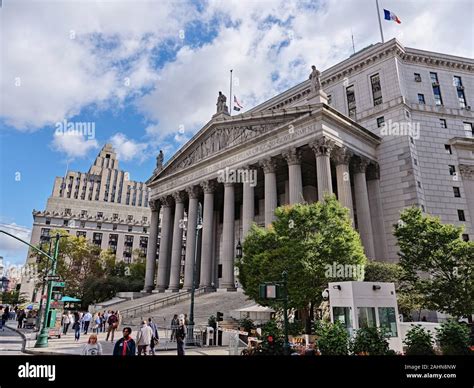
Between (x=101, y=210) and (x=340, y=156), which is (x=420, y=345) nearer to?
(x=340, y=156)

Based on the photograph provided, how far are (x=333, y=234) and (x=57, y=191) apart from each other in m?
112

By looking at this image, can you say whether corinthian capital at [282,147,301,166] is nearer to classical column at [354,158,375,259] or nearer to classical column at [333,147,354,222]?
classical column at [333,147,354,222]

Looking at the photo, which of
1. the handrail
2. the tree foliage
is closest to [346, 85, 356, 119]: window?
the tree foliage

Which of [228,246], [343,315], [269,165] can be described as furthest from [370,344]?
[228,246]

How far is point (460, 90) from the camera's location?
43.4 m

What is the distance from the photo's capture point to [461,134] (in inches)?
1597

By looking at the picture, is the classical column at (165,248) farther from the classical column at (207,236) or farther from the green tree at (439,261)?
the green tree at (439,261)

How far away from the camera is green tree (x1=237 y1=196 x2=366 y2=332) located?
2094 cm

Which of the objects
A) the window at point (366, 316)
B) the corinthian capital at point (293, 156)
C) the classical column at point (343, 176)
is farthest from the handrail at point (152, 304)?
the window at point (366, 316)

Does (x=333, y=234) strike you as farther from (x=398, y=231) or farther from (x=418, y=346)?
(x=418, y=346)

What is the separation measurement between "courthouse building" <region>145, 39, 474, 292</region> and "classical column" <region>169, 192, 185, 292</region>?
0.14 meters

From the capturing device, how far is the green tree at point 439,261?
67.5ft

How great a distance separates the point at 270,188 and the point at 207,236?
1151 cm

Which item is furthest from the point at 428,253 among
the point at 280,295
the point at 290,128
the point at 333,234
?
the point at 290,128
